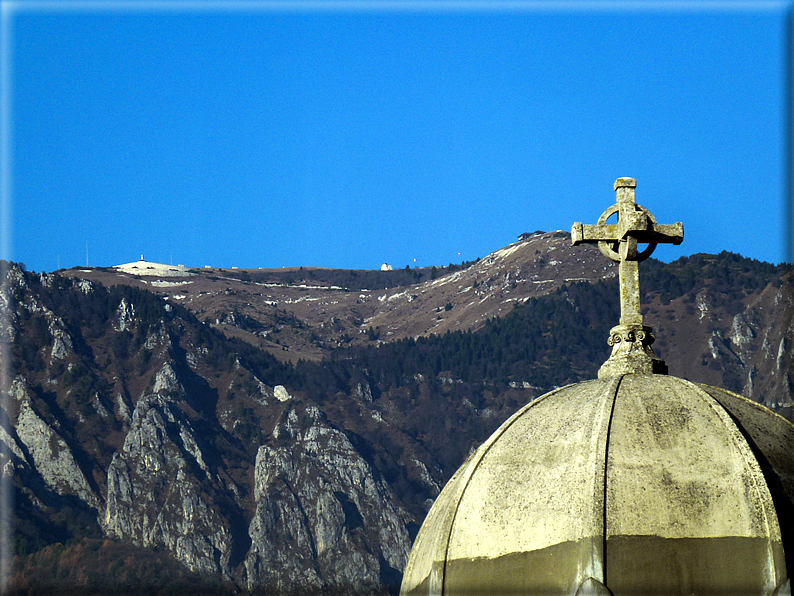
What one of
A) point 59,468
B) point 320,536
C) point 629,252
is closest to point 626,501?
point 629,252

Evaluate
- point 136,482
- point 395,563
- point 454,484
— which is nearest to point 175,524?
point 136,482

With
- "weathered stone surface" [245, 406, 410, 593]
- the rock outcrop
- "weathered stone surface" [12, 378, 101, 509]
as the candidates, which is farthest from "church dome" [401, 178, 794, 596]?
"weathered stone surface" [12, 378, 101, 509]

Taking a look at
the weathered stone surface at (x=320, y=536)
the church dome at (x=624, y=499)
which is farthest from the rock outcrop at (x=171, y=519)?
the church dome at (x=624, y=499)

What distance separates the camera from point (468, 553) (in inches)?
396

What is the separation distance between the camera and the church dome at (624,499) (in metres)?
9.28

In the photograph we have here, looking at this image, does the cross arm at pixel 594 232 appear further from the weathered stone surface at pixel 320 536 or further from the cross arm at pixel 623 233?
the weathered stone surface at pixel 320 536

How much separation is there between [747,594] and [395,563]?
18859 cm

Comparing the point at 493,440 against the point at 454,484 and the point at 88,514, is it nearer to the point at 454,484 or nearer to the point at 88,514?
the point at 454,484

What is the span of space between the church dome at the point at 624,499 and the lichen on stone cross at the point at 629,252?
0.10 feet

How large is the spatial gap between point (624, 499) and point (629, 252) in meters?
2.51

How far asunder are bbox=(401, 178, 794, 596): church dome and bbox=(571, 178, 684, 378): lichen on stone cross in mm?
30

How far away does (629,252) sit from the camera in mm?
11203

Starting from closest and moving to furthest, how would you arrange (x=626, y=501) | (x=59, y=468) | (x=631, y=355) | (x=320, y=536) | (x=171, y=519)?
(x=626, y=501) < (x=631, y=355) < (x=320, y=536) < (x=171, y=519) < (x=59, y=468)

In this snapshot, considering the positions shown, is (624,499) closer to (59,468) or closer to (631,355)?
(631,355)
